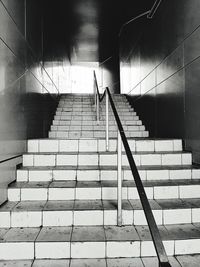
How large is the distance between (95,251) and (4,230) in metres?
0.83

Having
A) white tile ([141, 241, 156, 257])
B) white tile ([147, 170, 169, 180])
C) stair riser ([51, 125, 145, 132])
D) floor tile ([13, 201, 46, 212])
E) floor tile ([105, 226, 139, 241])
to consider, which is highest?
stair riser ([51, 125, 145, 132])

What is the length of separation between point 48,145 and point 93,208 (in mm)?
1422

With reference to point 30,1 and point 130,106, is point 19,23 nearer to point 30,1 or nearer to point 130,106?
point 30,1

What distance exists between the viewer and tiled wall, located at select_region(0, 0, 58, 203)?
2.39 meters

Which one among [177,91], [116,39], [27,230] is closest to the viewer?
[27,230]

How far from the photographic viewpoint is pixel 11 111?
8.63 ft

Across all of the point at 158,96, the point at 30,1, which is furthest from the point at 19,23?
the point at 158,96

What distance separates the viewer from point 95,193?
2479 millimetres

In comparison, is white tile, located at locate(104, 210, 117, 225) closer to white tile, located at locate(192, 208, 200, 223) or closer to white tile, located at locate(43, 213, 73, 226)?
white tile, located at locate(43, 213, 73, 226)

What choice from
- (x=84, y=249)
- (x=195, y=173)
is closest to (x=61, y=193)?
(x=84, y=249)

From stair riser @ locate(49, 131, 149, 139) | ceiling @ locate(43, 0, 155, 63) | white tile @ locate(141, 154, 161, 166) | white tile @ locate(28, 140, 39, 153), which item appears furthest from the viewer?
ceiling @ locate(43, 0, 155, 63)

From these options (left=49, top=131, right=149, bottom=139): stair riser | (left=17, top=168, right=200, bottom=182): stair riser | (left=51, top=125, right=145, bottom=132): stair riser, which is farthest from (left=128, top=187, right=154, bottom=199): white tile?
(left=51, top=125, right=145, bottom=132): stair riser

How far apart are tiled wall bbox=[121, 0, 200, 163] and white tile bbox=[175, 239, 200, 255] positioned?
1.34 meters

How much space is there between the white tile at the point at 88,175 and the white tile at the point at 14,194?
69 centimetres
